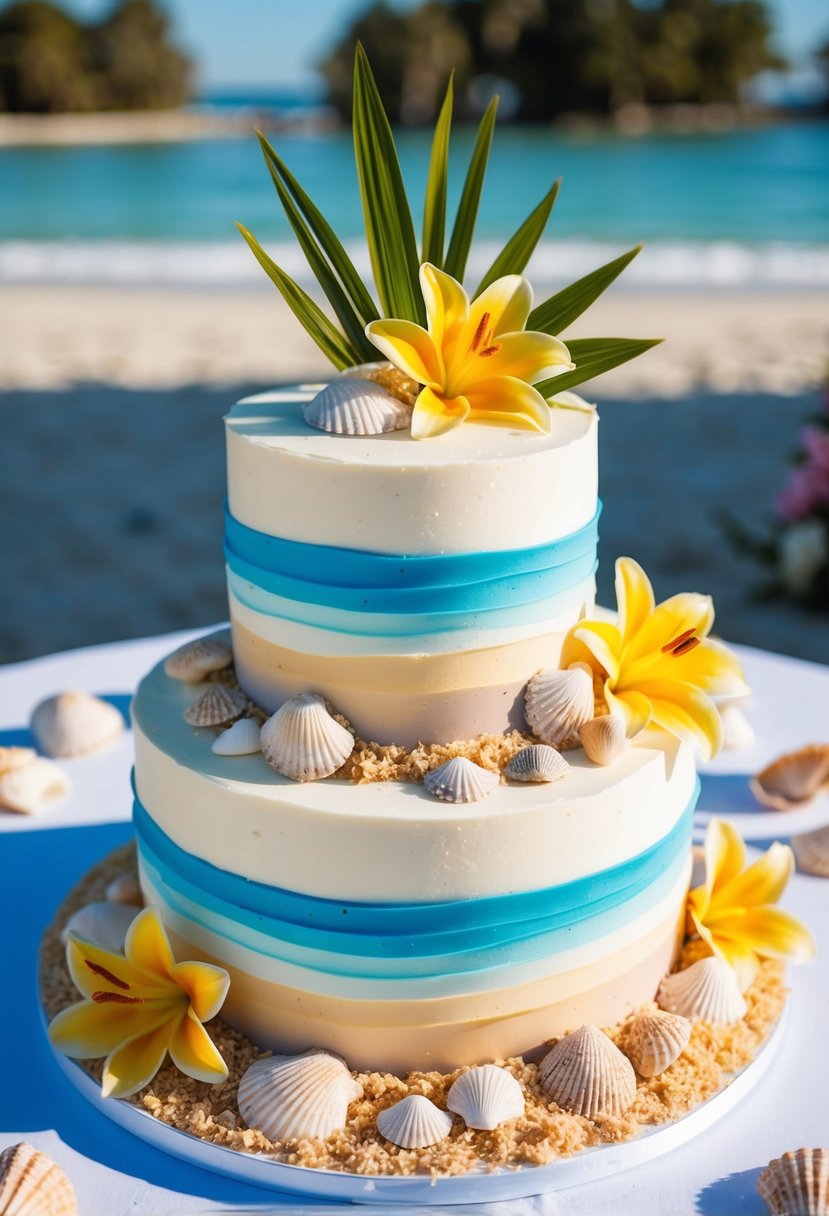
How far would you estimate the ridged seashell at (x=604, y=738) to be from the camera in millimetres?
2209

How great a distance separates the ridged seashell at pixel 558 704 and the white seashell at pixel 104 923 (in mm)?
947

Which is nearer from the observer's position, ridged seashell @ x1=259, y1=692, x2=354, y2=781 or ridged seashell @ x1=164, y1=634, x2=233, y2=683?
ridged seashell @ x1=259, y1=692, x2=354, y2=781

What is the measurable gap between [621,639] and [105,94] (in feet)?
217

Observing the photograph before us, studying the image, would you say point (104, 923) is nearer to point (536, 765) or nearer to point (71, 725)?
point (71, 725)

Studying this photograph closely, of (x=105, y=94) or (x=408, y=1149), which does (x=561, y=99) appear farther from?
(x=408, y=1149)

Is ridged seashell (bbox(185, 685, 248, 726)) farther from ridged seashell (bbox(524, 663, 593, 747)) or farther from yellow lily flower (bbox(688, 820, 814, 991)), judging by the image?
yellow lily flower (bbox(688, 820, 814, 991))

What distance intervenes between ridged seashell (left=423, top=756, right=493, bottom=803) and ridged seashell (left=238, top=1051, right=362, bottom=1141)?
1.61 feet

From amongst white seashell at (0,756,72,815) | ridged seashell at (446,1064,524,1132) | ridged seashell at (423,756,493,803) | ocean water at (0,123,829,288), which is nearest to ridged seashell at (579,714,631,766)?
ridged seashell at (423,756,493,803)

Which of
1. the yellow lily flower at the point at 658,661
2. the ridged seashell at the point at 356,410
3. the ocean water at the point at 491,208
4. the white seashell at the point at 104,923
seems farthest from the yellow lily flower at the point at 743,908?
the ocean water at the point at 491,208

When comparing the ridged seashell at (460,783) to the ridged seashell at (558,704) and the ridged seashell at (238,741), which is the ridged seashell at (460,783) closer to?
the ridged seashell at (558,704)

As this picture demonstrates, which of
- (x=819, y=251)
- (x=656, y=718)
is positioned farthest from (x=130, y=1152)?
(x=819, y=251)

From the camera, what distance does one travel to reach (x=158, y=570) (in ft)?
22.6

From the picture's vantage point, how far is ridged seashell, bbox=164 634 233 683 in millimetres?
2521

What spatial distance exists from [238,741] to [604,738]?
0.62m
